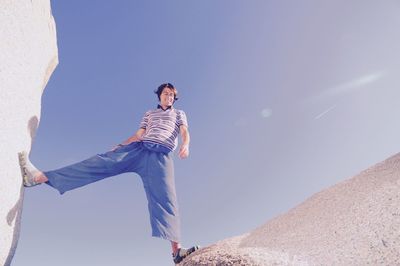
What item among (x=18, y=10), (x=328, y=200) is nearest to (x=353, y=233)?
(x=328, y=200)

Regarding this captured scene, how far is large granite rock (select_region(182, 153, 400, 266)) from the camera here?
2559 millimetres

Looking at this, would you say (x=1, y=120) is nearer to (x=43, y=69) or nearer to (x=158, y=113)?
(x=43, y=69)

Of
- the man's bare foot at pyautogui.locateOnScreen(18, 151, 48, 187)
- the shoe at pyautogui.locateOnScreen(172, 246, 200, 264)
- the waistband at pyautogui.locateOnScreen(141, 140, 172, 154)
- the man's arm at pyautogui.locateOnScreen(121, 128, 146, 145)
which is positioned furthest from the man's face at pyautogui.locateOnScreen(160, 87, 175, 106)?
the shoe at pyautogui.locateOnScreen(172, 246, 200, 264)

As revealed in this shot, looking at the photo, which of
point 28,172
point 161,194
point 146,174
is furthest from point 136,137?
point 28,172

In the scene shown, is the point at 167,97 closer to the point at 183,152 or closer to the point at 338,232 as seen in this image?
the point at 183,152

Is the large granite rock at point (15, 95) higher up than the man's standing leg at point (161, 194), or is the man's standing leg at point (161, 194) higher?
the large granite rock at point (15, 95)

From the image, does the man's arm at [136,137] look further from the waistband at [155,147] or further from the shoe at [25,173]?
the shoe at [25,173]

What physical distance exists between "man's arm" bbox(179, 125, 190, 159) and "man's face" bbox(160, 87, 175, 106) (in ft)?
1.23

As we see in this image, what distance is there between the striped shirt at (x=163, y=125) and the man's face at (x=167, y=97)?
68 millimetres

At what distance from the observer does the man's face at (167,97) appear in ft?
14.9

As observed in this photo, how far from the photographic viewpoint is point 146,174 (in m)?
4.18

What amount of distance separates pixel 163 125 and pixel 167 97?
16.7 inches

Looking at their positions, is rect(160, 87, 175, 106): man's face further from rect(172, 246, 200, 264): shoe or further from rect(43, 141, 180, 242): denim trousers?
rect(172, 246, 200, 264): shoe

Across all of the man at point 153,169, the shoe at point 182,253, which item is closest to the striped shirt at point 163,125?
the man at point 153,169
